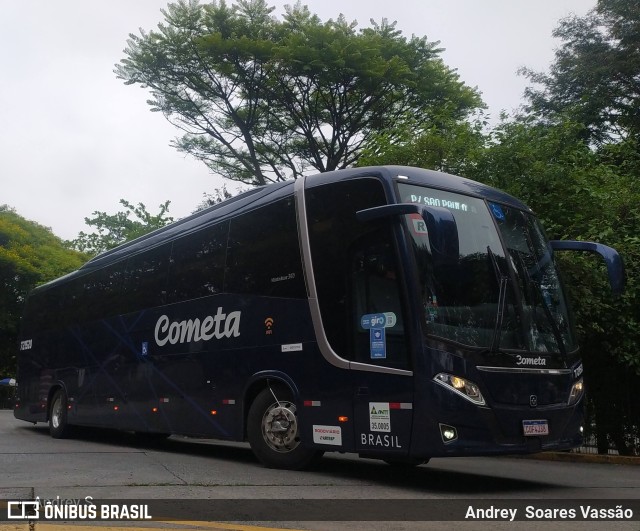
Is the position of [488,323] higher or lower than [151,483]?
higher

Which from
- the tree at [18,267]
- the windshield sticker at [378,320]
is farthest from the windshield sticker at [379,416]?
the tree at [18,267]

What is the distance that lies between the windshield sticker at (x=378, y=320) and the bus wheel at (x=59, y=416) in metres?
9.71

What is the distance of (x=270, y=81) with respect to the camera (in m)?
25.6

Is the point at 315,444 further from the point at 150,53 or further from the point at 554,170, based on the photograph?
the point at 150,53

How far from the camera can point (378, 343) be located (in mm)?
8766

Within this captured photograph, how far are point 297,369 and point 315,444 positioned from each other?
2.91 ft

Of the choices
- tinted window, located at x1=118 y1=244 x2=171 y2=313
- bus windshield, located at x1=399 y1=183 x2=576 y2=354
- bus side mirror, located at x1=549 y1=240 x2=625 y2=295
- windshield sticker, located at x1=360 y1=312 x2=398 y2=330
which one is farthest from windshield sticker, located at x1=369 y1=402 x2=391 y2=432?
tinted window, located at x1=118 y1=244 x2=171 y2=313

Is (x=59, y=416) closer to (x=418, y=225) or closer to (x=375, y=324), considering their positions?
(x=375, y=324)

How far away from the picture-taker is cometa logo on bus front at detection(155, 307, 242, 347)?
36.6ft

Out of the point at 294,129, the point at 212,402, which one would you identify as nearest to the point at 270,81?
the point at 294,129

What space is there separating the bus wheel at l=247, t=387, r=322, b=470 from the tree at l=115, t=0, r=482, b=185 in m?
15.1

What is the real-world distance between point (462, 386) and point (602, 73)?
22.6m

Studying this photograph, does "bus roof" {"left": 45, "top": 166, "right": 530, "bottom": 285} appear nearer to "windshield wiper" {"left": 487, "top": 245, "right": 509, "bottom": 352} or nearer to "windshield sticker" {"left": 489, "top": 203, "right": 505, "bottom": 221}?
"windshield sticker" {"left": 489, "top": 203, "right": 505, "bottom": 221}

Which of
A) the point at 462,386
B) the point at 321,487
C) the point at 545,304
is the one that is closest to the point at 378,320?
the point at 462,386
